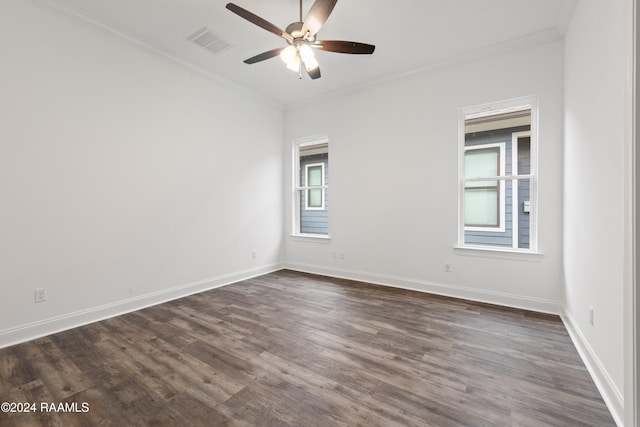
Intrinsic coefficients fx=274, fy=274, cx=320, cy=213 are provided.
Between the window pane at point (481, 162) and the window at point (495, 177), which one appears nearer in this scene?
the window at point (495, 177)

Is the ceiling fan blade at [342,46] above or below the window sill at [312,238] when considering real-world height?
above

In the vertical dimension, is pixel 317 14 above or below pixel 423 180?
above

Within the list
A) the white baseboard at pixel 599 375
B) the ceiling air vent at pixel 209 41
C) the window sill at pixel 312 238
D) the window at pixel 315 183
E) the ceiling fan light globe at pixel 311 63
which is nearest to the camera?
the white baseboard at pixel 599 375

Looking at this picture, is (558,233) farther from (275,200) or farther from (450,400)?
(275,200)

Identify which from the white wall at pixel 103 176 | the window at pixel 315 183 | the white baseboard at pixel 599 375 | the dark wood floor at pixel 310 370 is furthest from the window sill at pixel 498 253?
the white wall at pixel 103 176

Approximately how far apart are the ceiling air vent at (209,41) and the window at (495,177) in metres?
3.13

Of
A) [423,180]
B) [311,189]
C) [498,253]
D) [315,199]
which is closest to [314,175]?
[315,199]

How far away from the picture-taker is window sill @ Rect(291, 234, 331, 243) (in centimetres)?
482

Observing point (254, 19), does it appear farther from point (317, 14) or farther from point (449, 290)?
point (449, 290)

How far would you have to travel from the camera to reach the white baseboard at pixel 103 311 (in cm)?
243

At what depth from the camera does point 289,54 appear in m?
2.67

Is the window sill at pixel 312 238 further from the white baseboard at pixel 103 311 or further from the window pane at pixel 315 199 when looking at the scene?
the white baseboard at pixel 103 311

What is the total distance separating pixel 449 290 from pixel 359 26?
11.0ft

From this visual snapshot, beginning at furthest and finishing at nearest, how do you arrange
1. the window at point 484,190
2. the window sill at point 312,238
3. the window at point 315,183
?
the window at point 315,183, the window sill at point 312,238, the window at point 484,190
